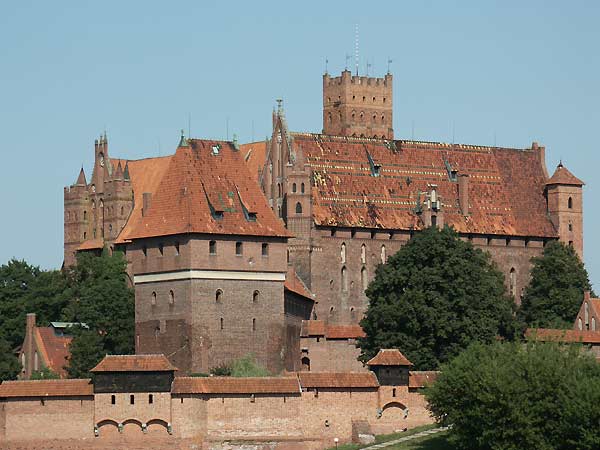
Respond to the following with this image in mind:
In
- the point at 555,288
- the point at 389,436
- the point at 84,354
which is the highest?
the point at 555,288

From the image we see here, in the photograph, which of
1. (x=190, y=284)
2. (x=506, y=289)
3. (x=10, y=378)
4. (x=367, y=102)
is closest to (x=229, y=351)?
(x=190, y=284)

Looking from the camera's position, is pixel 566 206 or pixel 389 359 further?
pixel 566 206

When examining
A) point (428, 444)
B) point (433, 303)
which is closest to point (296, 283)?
point (433, 303)

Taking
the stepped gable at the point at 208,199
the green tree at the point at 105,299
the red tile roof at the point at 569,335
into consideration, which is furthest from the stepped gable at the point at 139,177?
the red tile roof at the point at 569,335

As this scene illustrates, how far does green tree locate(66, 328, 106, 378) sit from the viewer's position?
12800cm

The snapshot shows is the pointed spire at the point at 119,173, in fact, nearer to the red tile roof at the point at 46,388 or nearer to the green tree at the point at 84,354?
the green tree at the point at 84,354

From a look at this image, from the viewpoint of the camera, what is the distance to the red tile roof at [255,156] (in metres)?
146

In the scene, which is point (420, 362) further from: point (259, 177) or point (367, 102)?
point (367, 102)

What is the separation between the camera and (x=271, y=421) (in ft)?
385

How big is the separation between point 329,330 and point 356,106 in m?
36.2

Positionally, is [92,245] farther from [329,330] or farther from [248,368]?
[248,368]

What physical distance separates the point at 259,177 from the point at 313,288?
7.49 metres

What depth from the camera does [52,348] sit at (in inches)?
5330

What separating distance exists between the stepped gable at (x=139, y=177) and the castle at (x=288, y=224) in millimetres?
138
